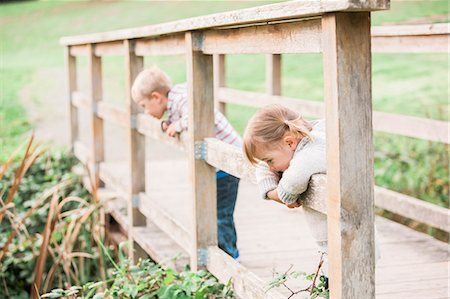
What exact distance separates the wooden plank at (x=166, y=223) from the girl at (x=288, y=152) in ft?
4.70

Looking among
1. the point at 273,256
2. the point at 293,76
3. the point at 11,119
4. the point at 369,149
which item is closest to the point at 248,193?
the point at 273,256

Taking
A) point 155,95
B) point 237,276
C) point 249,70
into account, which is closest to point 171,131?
point 155,95

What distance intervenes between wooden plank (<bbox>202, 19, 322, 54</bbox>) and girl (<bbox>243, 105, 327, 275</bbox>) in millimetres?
260

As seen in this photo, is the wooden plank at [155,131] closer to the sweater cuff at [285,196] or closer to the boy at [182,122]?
the boy at [182,122]

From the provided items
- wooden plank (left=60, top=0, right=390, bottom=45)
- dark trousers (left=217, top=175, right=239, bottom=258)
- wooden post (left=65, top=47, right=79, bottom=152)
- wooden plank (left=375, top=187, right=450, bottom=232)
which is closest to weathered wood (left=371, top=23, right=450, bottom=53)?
wooden plank (left=375, top=187, right=450, bottom=232)

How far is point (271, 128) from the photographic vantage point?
3.21 m

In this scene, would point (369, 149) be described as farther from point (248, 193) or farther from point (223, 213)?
point (248, 193)

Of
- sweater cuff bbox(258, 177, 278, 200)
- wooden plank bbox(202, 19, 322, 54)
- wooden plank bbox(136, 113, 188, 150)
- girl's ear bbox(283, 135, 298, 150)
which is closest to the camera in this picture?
wooden plank bbox(202, 19, 322, 54)

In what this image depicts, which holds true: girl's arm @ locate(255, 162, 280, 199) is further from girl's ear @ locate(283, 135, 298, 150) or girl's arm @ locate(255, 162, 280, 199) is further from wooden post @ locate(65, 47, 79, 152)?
wooden post @ locate(65, 47, 79, 152)

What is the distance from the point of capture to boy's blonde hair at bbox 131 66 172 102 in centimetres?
513

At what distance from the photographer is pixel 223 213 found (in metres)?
5.05

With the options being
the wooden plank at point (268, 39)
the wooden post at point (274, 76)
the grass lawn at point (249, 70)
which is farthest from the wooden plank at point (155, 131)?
the grass lawn at point (249, 70)

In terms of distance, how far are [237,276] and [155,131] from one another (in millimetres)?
1702

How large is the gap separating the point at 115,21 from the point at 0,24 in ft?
14.5
